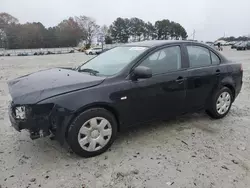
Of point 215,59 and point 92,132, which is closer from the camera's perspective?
point 92,132

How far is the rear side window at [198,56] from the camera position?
3.99 metres

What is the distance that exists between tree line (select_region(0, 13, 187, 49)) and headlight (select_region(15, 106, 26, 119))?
243 feet

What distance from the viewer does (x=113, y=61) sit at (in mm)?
3771

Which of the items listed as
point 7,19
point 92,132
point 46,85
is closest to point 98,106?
point 92,132

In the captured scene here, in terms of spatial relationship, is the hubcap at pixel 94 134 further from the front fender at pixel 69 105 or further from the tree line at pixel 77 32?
the tree line at pixel 77 32

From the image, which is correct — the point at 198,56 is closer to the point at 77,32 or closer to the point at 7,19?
the point at 77,32

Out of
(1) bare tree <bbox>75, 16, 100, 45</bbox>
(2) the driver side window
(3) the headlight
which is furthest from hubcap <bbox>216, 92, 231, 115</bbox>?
(1) bare tree <bbox>75, 16, 100, 45</bbox>

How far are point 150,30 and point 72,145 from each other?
9091 cm

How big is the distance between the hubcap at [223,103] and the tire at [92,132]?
2211 mm

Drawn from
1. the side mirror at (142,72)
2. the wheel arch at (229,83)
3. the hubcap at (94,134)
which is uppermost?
the side mirror at (142,72)

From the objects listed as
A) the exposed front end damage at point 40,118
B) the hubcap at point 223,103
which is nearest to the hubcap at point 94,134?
the exposed front end damage at point 40,118

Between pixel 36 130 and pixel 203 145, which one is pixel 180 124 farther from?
pixel 36 130

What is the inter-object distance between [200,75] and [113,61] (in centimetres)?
150

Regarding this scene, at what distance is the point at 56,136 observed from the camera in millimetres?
2924
